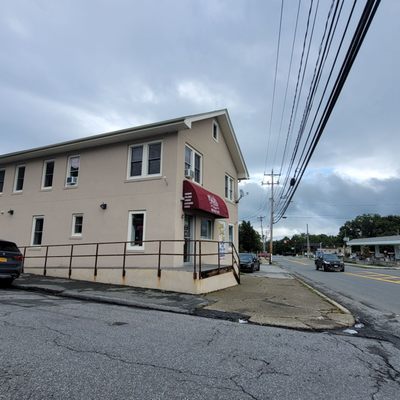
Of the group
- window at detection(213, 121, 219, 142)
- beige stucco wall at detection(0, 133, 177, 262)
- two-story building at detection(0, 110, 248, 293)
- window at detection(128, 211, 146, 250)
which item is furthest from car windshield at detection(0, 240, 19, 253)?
window at detection(213, 121, 219, 142)

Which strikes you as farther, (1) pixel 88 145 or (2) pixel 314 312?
(1) pixel 88 145

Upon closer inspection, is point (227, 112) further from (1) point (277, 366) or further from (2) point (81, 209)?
(1) point (277, 366)

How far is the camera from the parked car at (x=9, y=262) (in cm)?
1129

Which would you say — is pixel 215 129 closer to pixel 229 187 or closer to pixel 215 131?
pixel 215 131

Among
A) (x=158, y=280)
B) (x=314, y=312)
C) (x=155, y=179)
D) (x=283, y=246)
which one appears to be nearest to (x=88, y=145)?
(x=155, y=179)

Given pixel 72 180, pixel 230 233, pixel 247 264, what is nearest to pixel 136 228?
pixel 72 180

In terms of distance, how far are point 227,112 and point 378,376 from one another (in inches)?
635

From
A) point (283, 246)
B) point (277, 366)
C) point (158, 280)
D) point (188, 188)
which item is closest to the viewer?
point (277, 366)

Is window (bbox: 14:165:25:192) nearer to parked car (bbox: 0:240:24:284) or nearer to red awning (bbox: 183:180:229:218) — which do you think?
parked car (bbox: 0:240:24:284)

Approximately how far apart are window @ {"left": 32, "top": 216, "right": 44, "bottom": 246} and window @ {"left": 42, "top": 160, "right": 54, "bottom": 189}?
1.69 meters

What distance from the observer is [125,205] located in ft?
47.9

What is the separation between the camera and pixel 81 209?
51.7ft

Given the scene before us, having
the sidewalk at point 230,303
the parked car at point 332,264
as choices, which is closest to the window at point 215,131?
the sidewalk at point 230,303

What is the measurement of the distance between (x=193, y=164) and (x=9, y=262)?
8.46 metres
